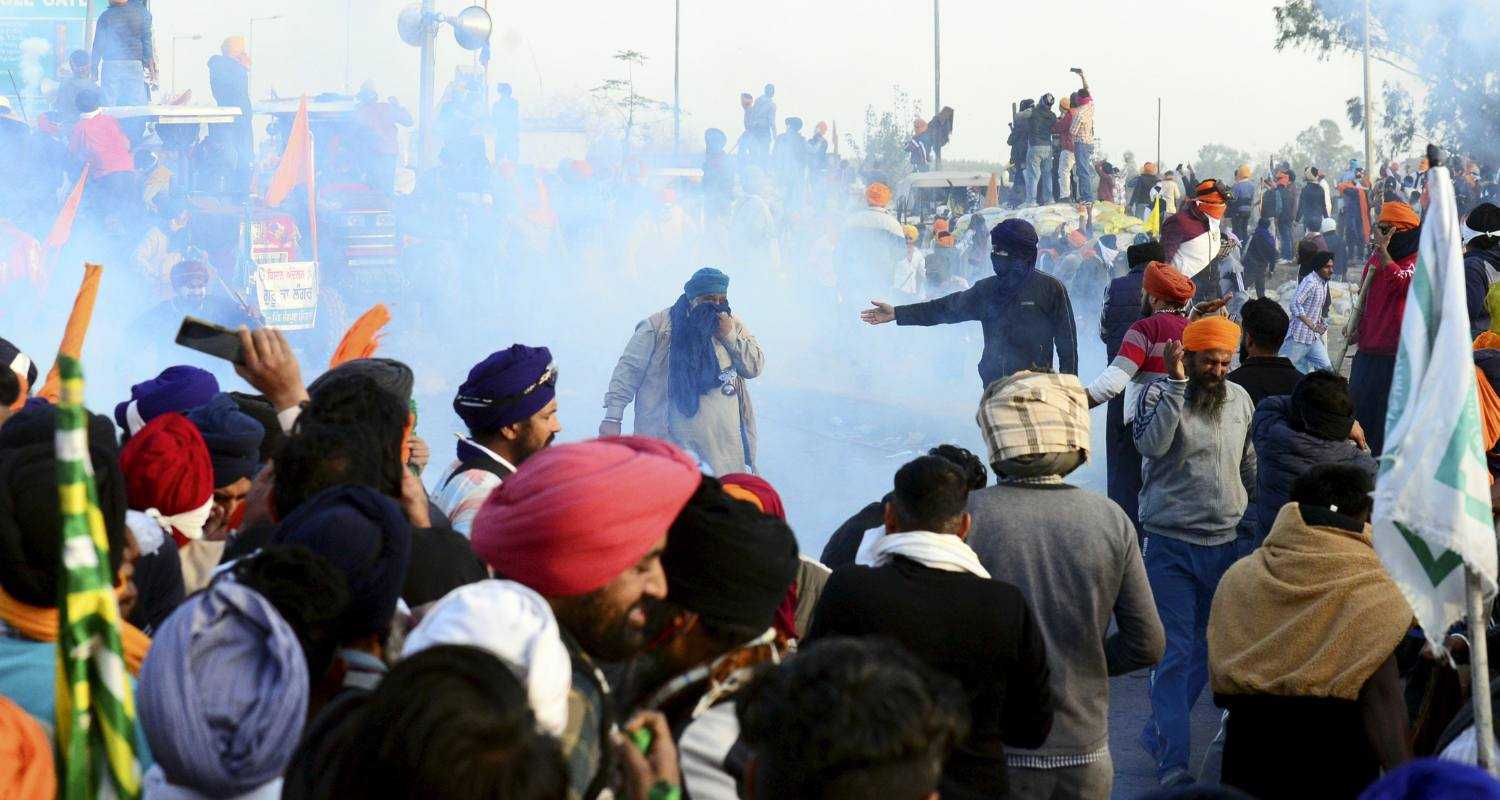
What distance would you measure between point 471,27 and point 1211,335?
13700 millimetres

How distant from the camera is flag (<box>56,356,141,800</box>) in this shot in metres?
2.05

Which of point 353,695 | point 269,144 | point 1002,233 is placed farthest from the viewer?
point 269,144

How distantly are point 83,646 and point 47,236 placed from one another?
13.8 meters

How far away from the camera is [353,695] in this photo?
77.5 inches

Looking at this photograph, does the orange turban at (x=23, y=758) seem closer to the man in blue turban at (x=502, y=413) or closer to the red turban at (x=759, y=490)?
the red turban at (x=759, y=490)

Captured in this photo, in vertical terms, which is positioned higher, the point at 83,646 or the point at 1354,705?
the point at 83,646

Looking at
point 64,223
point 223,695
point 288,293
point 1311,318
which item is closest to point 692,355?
point 223,695

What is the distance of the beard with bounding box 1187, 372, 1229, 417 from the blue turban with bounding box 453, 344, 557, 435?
261 cm

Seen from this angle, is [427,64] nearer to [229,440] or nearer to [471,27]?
[471,27]

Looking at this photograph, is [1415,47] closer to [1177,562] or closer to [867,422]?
[867,422]

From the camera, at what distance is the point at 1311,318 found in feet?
38.4

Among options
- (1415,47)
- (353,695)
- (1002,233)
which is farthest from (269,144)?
(1415,47)

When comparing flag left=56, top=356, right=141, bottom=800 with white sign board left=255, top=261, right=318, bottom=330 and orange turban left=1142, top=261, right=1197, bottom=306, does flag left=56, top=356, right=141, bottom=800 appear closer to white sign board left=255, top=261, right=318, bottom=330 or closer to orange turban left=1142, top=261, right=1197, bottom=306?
orange turban left=1142, top=261, right=1197, bottom=306

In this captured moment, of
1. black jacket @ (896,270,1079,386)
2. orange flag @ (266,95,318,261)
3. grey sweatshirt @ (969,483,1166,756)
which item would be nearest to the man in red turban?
grey sweatshirt @ (969,483,1166,756)
